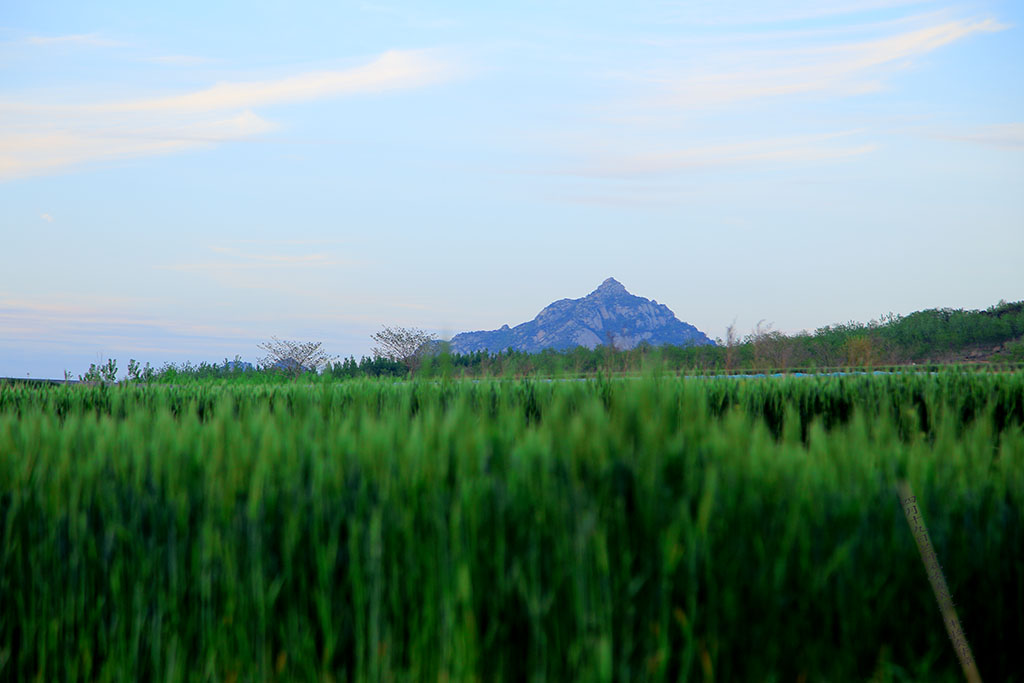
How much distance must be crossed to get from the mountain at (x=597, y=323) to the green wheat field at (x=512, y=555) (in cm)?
11389

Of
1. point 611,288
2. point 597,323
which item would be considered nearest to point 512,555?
point 597,323

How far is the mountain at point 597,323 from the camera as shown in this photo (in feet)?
413

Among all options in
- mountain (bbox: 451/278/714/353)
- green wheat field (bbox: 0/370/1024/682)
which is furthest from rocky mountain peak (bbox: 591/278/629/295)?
green wheat field (bbox: 0/370/1024/682)

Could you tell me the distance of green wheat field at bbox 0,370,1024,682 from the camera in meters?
2.64

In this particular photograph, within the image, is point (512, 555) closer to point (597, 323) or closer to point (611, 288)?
point (597, 323)

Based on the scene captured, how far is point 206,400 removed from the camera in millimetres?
9984

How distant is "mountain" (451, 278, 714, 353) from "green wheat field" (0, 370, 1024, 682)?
4484 inches

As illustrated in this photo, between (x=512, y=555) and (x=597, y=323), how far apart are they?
5244 inches

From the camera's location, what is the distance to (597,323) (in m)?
135

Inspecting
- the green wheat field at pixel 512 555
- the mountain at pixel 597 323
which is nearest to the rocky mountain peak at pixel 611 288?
the mountain at pixel 597 323

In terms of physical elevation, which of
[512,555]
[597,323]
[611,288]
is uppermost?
[611,288]

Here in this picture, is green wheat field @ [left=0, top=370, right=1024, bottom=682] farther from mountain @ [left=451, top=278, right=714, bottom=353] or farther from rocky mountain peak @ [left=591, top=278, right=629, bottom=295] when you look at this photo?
rocky mountain peak @ [left=591, top=278, right=629, bottom=295]

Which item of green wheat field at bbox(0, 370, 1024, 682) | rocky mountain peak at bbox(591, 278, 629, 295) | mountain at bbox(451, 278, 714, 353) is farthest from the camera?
rocky mountain peak at bbox(591, 278, 629, 295)

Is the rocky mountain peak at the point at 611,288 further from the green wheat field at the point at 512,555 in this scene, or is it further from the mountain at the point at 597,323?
the green wheat field at the point at 512,555
